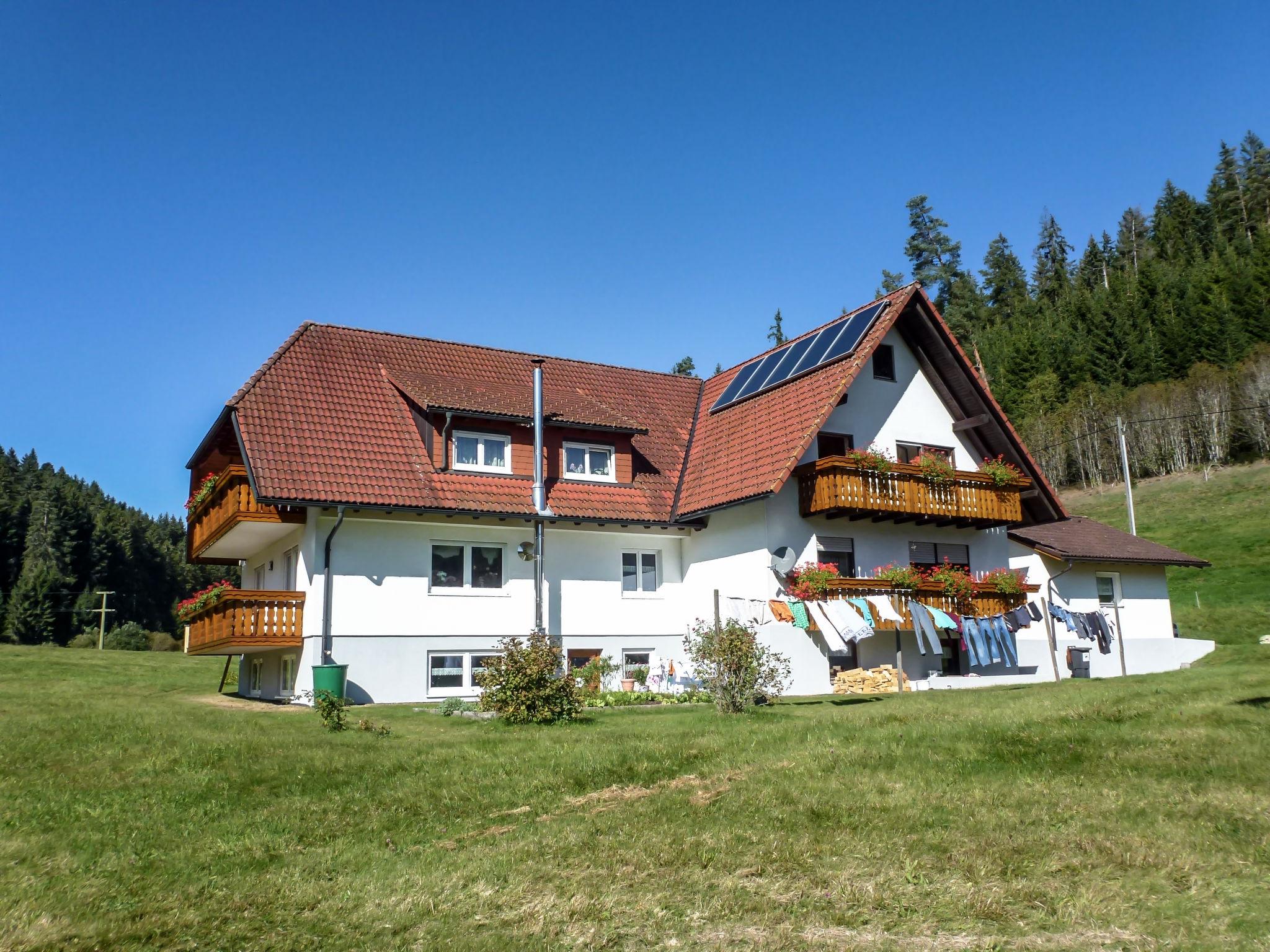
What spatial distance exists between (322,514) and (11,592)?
250 feet

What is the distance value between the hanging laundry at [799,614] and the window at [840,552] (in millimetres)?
2270

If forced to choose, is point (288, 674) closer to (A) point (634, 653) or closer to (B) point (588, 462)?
(A) point (634, 653)

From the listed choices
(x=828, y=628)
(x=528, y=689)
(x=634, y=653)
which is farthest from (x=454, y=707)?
(x=828, y=628)

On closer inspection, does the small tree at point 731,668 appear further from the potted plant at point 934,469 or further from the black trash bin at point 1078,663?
the black trash bin at point 1078,663

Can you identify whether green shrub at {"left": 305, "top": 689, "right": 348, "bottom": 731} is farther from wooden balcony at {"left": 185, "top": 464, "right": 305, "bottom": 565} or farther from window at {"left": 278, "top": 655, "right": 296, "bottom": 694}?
window at {"left": 278, "top": 655, "right": 296, "bottom": 694}

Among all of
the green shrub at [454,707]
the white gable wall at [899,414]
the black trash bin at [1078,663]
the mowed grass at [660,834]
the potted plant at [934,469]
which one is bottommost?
the mowed grass at [660,834]

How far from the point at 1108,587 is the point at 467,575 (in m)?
21.0

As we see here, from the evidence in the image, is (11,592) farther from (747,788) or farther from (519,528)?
(747,788)

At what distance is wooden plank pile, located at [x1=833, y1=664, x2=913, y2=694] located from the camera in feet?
84.4

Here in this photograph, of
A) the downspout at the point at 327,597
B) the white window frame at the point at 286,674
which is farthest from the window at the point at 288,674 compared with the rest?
the downspout at the point at 327,597

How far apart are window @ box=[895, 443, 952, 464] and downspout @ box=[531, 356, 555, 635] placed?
10.0 m

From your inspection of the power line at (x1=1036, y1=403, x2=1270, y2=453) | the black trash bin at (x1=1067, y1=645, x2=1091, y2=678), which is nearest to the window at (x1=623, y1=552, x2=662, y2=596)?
the black trash bin at (x1=1067, y1=645, x2=1091, y2=678)

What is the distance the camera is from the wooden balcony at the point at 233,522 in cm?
2395

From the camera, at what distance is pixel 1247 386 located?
228 ft
